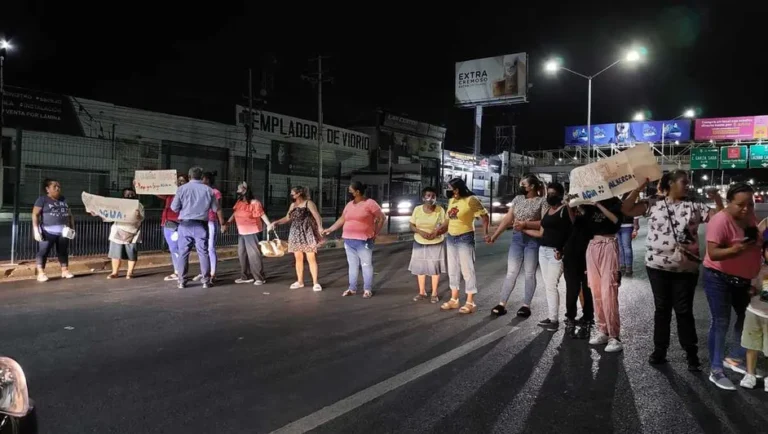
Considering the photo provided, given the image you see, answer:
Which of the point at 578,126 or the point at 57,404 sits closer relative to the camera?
the point at 57,404

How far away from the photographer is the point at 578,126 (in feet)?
179

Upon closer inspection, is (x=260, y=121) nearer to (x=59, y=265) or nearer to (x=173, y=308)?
(x=59, y=265)

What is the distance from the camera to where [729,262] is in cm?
438

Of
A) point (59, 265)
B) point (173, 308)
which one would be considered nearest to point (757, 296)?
point (173, 308)

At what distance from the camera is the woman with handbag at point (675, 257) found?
4695 mm

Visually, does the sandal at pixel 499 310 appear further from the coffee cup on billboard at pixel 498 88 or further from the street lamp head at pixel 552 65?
the coffee cup on billboard at pixel 498 88

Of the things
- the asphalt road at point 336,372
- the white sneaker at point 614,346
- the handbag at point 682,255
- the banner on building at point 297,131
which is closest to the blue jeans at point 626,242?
the asphalt road at point 336,372

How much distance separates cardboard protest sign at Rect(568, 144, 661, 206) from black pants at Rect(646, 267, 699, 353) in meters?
0.78

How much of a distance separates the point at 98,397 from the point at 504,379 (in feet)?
10.2

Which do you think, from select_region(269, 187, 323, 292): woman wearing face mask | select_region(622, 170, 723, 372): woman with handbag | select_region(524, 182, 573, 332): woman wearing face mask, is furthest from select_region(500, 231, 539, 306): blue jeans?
select_region(269, 187, 323, 292): woman wearing face mask

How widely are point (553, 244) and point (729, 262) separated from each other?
203 centimetres

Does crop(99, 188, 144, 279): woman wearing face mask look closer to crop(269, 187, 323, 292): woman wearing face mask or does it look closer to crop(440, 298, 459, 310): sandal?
A: crop(269, 187, 323, 292): woman wearing face mask

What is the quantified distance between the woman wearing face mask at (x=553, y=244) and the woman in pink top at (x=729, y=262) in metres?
1.75

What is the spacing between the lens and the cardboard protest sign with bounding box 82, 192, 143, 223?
9.37 meters
